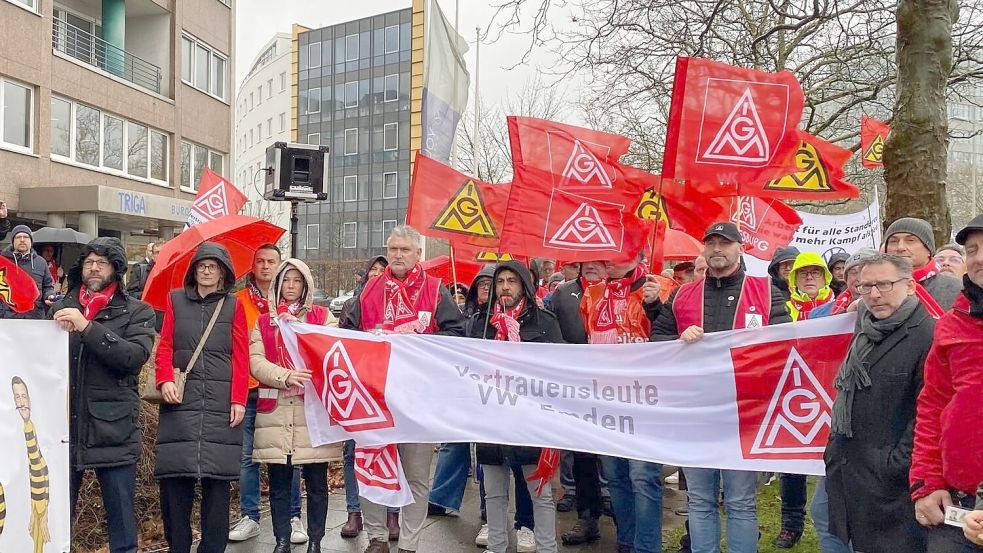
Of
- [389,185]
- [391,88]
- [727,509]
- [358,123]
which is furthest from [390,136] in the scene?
[727,509]

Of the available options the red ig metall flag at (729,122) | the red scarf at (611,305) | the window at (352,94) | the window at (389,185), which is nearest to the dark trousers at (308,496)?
the red scarf at (611,305)

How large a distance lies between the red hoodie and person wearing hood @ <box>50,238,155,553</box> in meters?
3.90

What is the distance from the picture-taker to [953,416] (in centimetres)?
285

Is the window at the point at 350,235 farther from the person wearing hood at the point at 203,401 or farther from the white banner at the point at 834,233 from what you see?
the person wearing hood at the point at 203,401

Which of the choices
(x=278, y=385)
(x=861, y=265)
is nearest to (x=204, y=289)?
(x=278, y=385)

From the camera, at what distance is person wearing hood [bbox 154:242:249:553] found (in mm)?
4406

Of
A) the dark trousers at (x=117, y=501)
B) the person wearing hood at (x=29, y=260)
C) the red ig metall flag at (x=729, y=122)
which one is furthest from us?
the person wearing hood at (x=29, y=260)

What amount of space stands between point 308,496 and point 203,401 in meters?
1.06

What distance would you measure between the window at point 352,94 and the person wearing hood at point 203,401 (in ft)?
197

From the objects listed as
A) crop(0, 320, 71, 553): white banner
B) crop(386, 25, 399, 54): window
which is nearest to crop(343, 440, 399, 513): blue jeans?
crop(0, 320, 71, 553): white banner

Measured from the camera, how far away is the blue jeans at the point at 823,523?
4.18m

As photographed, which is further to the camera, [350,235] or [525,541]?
[350,235]

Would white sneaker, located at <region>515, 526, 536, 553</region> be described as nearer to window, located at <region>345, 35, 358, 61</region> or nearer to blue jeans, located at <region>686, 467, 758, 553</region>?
blue jeans, located at <region>686, 467, 758, 553</region>

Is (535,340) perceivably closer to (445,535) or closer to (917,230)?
(445,535)
